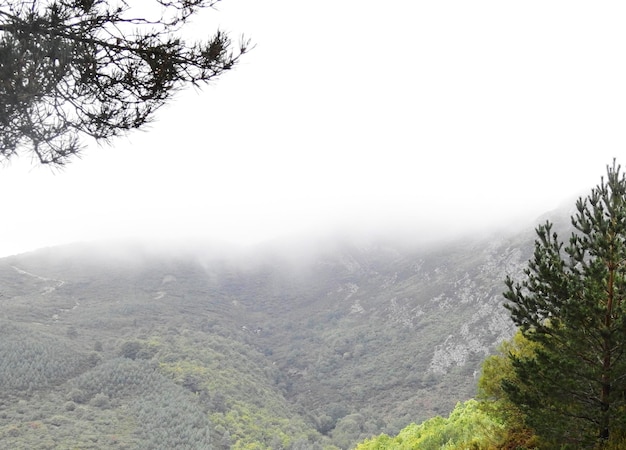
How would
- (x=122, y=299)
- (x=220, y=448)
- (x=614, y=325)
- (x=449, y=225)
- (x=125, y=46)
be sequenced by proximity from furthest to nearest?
(x=449, y=225) < (x=122, y=299) < (x=220, y=448) < (x=614, y=325) < (x=125, y=46)

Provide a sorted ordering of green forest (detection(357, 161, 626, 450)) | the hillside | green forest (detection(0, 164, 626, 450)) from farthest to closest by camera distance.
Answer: the hillside, green forest (detection(0, 164, 626, 450)), green forest (detection(357, 161, 626, 450))

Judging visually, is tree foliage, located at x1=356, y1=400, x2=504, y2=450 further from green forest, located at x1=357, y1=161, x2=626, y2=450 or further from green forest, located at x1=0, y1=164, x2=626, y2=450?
green forest, located at x1=357, y1=161, x2=626, y2=450

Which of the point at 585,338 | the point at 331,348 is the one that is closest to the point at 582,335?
the point at 585,338

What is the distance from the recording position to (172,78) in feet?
19.8

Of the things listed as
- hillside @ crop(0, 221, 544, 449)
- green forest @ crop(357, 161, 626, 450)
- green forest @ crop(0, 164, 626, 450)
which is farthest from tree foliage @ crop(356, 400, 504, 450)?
hillside @ crop(0, 221, 544, 449)

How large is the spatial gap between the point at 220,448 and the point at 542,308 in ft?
202

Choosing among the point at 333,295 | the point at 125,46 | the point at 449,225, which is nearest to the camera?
the point at 125,46

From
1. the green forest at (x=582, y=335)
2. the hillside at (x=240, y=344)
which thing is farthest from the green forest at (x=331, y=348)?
the hillside at (x=240, y=344)

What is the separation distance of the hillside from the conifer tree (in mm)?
54484

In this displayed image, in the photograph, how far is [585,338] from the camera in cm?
703

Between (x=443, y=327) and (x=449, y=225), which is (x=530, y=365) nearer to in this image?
(x=443, y=327)

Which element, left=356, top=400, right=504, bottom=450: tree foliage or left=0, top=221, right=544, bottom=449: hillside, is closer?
left=356, top=400, right=504, bottom=450: tree foliage

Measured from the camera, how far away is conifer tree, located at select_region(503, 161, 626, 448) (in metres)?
6.76

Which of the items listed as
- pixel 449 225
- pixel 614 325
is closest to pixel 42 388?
pixel 614 325
